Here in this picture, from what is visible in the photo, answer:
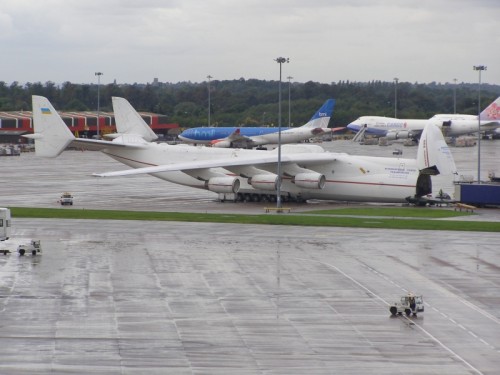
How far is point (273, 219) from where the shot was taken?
61406 mm

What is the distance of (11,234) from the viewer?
53500mm

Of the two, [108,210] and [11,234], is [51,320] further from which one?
[108,210]

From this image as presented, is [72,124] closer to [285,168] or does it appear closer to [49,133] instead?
[49,133]

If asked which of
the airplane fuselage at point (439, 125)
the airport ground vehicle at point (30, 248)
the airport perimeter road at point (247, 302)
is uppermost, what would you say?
the airplane fuselage at point (439, 125)

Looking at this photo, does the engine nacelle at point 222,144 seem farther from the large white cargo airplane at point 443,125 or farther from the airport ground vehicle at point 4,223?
the airport ground vehicle at point 4,223

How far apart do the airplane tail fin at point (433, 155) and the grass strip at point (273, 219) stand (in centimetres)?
902

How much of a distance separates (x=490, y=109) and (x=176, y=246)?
118m

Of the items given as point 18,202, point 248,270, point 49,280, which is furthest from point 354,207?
point 49,280

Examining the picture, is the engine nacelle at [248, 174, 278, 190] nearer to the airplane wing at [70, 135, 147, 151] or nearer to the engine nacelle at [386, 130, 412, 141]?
the airplane wing at [70, 135, 147, 151]

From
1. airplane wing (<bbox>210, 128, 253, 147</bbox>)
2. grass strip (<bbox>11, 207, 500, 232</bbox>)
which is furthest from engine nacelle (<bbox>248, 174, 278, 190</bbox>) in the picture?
airplane wing (<bbox>210, 128, 253, 147</bbox>)

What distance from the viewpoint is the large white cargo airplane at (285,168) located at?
2771 inches

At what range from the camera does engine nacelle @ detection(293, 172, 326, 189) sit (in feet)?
235

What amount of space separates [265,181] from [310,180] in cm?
311

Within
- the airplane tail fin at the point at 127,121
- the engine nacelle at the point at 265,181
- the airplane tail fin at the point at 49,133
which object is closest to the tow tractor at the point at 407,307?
the engine nacelle at the point at 265,181
